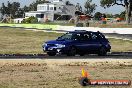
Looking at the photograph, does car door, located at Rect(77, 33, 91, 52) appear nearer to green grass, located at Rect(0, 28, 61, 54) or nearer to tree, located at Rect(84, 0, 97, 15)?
green grass, located at Rect(0, 28, 61, 54)

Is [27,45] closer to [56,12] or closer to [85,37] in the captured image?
[85,37]

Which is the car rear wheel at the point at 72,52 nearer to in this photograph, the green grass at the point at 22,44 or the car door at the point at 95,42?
the car door at the point at 95,42

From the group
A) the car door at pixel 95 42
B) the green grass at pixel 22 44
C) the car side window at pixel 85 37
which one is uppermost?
the car side window at pixel 85 37

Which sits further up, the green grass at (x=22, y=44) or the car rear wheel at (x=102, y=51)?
the car rear wheel at (x=102, y=51)

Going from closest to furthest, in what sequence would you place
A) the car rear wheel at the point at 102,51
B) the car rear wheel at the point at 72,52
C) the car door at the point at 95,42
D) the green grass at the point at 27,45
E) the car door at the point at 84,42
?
1. the car rear wheel at the point at 72,52
2. the car door at the point at 84,42
3. the car door at the point at 95,42
4. the car rear wheel at the point at 102,51
5. the green grass at the point at 27,45

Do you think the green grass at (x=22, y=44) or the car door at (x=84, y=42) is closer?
the car door at (x=84, y=42)

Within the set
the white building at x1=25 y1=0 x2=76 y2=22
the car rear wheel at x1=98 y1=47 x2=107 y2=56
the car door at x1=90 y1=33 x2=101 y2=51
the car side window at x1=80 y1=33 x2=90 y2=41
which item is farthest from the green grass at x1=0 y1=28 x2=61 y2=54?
the white building at x1=25 y1=0 x2=76 y2=22

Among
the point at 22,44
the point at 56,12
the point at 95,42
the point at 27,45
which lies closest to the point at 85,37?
the point at 95,42

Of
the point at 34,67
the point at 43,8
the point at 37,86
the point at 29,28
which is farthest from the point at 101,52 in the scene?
the point at 43,8

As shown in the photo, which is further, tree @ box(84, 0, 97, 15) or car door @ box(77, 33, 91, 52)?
tree @ box(84, 0, 97, 15)

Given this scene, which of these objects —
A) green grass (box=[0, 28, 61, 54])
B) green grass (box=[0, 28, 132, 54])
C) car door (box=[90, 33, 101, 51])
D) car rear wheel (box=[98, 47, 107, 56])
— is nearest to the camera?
car door (box=[90, 33, 101, 51])

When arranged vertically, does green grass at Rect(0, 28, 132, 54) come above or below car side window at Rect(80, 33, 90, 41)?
below

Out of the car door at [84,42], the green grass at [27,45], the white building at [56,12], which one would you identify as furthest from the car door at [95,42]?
the white building at [56,12]

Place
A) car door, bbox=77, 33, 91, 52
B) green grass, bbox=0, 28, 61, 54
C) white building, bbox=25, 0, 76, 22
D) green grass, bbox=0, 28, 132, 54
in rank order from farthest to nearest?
white building, bbox=25, 0, 76, 22 → green grass, bbox=0, 28, 61, 54 → green grass, bbox=0, 28, 132, 54 → car door, bbox=77, 33, 91, 52
